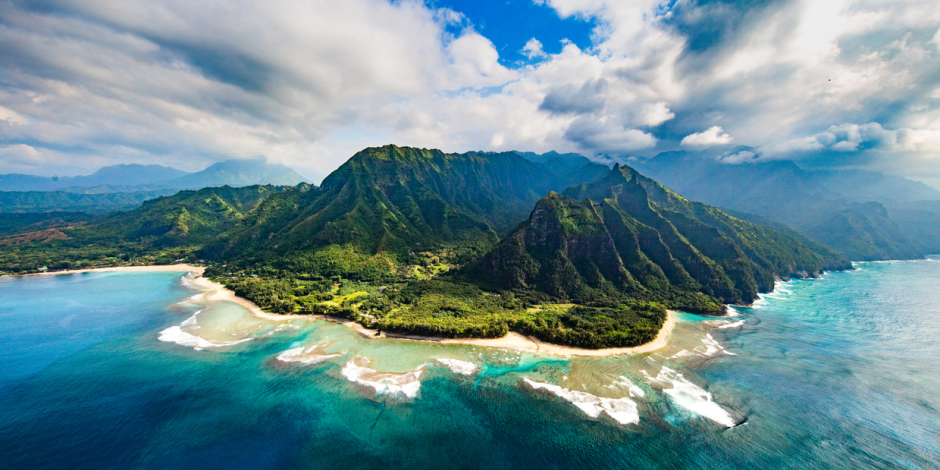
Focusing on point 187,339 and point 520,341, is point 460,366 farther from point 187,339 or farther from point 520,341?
point 187,339

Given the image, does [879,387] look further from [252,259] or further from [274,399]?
[252,259]

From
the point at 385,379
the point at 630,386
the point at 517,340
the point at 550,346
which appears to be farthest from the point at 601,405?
the point at 385,379

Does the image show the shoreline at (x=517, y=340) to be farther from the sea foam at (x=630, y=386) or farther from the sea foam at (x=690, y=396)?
the sea foam at (x=690, y=396)

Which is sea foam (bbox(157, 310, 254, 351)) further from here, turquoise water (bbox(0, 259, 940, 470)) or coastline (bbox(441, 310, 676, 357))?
coastline (bbox(441, 310, 676, 357))

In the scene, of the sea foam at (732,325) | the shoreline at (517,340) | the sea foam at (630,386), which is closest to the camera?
the sea foam at (630,386)

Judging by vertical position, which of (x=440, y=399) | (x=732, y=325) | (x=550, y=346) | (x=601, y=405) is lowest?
(x=440, y=399)

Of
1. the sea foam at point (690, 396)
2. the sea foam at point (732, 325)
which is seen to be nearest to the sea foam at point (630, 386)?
the sea foam at point (690, 396)
